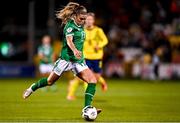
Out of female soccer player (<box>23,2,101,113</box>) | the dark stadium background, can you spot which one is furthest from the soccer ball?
the dark stadium background

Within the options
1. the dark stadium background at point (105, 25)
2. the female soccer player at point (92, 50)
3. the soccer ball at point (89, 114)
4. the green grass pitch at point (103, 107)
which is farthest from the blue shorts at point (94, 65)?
the dark stadium background at point (105, 25)

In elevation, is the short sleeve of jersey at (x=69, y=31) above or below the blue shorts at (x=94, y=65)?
above

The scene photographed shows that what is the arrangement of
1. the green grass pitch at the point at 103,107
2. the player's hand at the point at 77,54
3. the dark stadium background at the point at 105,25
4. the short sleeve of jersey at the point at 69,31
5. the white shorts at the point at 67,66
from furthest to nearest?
1. the dark stadium background at the point at 105,25
2. the white shorts at the point at 67,66
3. the green grass pitch at the point at 103,107
4. the short sleeve of jersey at the point at 69,31
5. the player's hand at the point at 77,54

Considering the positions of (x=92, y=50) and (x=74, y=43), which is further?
(x=92, y=50)

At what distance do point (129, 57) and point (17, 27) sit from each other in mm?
8203

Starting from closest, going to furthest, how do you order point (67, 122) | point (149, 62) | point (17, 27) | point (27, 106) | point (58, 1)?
point (67, 122)
point (27, 106)
point (149, 62)
point (58, 1)
point (17, 27)

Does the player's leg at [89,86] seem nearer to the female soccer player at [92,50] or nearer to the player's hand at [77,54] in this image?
the player's hand at [77,54]

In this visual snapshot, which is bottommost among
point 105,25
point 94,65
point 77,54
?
point 105,25

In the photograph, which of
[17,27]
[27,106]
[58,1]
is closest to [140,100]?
[27,106]

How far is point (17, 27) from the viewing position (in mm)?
41062

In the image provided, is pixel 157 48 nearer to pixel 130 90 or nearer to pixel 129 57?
pixel 129 57

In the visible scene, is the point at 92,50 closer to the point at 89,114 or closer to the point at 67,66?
the point at 67,66

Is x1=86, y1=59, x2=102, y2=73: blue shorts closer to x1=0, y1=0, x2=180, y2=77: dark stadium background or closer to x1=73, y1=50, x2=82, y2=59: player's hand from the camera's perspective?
x1=73, y1=50, x2=82, y2=59: player's hand

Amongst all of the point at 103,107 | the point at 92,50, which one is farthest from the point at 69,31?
the point at 92,50
